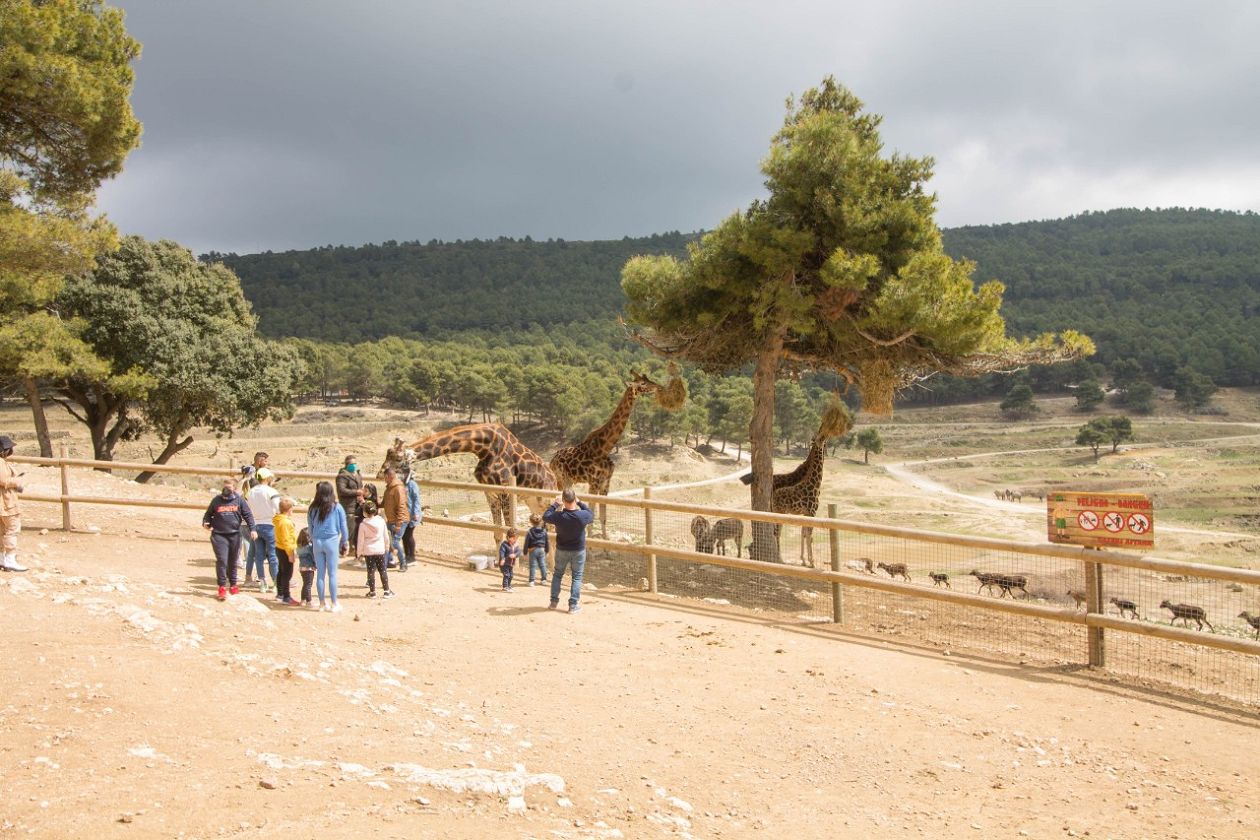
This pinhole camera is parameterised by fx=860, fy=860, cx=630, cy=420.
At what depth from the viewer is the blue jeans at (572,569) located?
9781 mm

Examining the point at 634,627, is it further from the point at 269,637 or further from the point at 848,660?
the point at 269,637

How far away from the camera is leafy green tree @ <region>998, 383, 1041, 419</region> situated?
8319 cm

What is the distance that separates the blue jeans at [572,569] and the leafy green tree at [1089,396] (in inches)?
3261

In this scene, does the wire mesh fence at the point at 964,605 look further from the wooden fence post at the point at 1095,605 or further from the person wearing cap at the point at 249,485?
the person wearing cap at the point at 249,485

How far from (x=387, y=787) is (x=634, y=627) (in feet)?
15.3

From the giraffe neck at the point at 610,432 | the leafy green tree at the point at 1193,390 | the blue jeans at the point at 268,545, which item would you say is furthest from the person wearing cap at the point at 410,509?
the leafy green tree at the point at 1193,390

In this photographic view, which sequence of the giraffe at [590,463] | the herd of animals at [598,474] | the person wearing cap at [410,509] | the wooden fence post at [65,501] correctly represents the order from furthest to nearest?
1. the giraffe at [590,463]
2. the wooden fence post at [65,501]
3. the herd of animals at [598,474]
4. the person wearing cap at [410,509]

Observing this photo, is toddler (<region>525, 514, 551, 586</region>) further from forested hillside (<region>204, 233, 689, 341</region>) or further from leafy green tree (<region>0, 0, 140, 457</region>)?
forested hillside (<region>204, 233, 689, 341</region>)

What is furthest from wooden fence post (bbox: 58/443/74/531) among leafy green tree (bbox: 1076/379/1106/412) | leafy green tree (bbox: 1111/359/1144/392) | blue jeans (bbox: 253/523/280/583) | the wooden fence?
leafy green tree (bbox: 1111/359/1144/392)

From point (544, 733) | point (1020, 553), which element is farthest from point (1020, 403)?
point (544, 733)

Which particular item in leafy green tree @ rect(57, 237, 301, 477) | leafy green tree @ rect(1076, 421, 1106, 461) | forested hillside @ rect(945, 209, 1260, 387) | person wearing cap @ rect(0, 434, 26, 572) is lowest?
leafy green tree @ rect(1076, 421, 1106, 461)

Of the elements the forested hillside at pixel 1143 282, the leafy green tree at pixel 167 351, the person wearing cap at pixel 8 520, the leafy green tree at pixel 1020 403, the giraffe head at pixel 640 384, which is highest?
the forested hillside at pixel 1143 282

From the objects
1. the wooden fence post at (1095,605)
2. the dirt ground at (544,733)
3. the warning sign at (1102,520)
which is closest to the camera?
the dirt ground at (544,733)

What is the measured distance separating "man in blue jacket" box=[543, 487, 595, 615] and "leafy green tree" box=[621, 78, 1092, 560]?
589 cm
